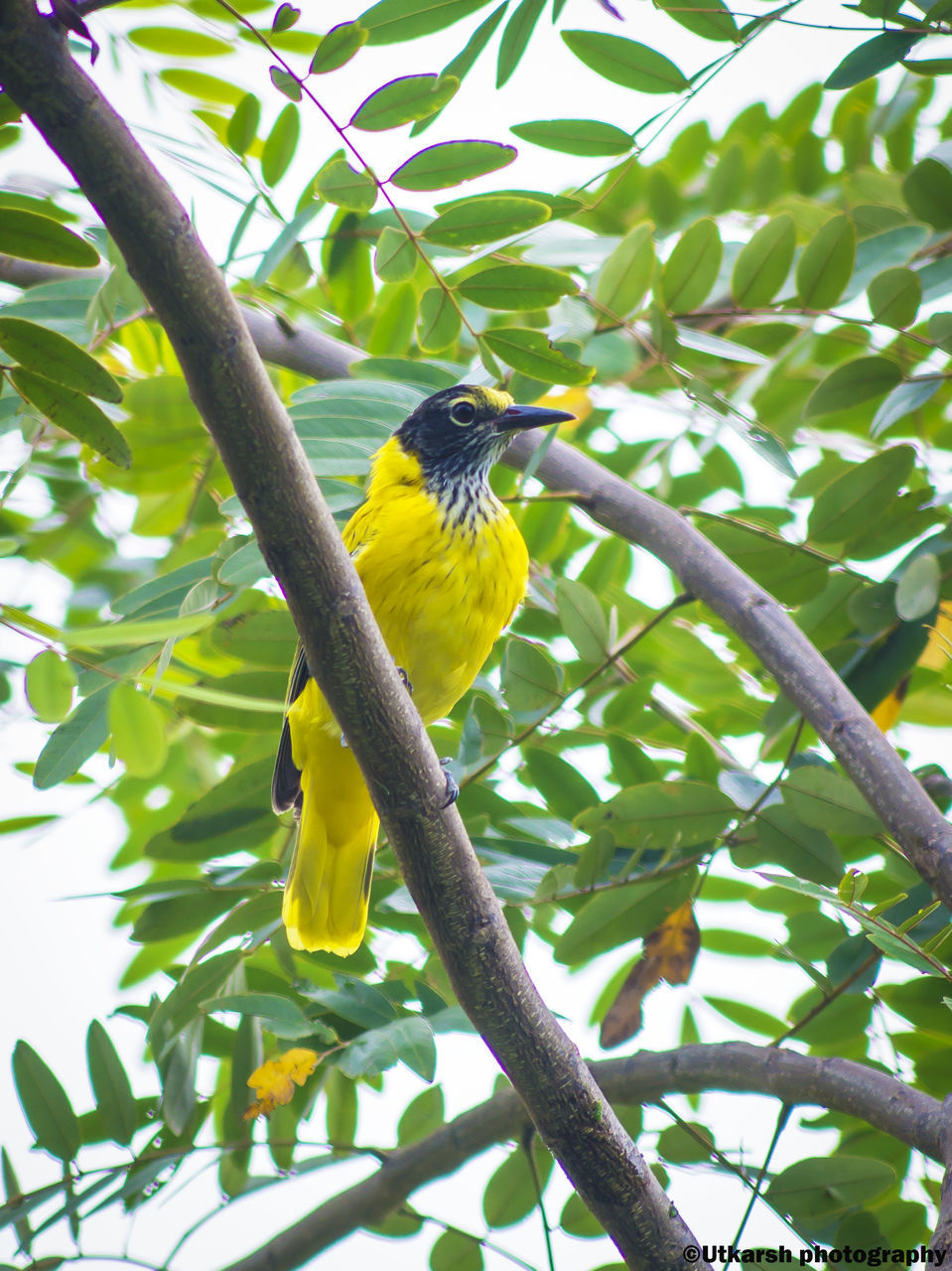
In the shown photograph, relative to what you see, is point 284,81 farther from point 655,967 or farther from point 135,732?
point 655,967

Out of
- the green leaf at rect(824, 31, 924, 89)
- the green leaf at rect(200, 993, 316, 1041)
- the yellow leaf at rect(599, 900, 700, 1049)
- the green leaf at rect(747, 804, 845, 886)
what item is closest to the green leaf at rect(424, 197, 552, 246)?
the green leaf at rect(824, 31, 924, 89)

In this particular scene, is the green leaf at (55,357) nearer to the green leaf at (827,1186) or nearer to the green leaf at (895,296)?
the green leaf at (895,296)

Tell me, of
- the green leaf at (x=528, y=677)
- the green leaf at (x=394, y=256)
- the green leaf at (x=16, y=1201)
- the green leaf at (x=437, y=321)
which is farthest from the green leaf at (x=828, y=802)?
the green leaf at (x=16, y=1201)

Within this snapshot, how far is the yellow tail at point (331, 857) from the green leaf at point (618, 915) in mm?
595

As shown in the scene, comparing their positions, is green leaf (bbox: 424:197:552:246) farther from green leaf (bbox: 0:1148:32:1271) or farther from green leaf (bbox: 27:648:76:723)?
green leaf (bbox: 0:1148:32:1271)

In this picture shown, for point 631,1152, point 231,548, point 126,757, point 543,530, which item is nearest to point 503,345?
point 231,548

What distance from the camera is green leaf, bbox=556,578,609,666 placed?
2484 mm

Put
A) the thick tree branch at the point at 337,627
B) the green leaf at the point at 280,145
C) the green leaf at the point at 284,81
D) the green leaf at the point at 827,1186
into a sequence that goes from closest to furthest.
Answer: the thick tree branch at the point at 337,627, the green leaf at the point at 284,81, the green leaf at the point at 827,1186, the green leaf at the point at 280,145

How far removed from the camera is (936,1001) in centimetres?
244

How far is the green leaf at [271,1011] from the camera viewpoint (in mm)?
2205

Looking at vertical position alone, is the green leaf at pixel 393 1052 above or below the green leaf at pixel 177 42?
below

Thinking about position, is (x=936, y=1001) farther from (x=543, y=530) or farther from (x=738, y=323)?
(x=738, y=323)

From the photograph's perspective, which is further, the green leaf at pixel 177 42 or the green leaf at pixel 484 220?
the green leaf at pixel 177 42

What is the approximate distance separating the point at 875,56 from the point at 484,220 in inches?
33.0
